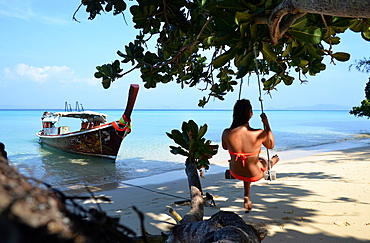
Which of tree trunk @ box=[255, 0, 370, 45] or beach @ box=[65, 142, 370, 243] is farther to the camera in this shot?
beach @ box=[65, 142, 370, 243]

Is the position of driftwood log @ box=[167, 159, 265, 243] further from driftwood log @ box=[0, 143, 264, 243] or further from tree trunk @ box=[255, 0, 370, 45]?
tree trunk @ box=[255, 0, 370, 45]

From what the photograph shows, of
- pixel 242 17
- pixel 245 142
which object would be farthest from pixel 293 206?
pixel 242 17

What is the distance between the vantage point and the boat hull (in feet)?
43.6

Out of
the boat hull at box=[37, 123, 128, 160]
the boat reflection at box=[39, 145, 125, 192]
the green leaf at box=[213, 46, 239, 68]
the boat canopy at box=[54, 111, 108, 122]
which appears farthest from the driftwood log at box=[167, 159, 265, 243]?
the boat canopy at box=[54, 111, 108, 122]

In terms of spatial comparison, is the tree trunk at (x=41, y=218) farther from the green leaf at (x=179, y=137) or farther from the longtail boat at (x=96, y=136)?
the longtail boat at (x=96, y=136)

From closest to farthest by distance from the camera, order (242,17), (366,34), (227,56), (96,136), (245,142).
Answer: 1. (242,17)
2. (227,56)
3. (366,34)
4. (245,142)
5. (96,136)

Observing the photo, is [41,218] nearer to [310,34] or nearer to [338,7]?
[338,7]

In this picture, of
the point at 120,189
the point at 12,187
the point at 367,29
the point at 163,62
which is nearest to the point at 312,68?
the point at 367,29

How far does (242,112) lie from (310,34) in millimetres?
1567

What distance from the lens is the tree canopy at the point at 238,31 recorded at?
1.73 meters

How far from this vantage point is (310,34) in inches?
72.7

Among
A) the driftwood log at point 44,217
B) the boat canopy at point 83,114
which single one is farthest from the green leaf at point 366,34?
the boat canopy at point 83,114

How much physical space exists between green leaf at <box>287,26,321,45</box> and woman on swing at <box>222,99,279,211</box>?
1.45 meters

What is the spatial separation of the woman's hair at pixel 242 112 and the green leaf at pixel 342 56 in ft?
3.28
